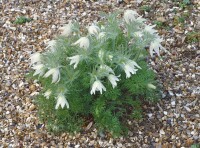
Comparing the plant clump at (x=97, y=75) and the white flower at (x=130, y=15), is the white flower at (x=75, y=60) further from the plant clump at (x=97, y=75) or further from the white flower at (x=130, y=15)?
the white flower at (x=130, y=15)

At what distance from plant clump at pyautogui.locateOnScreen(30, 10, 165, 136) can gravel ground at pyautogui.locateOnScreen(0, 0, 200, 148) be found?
163mm

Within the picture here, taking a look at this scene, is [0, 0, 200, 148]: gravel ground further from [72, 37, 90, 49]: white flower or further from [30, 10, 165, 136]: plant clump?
[72, 37, 90, 49]: white flower

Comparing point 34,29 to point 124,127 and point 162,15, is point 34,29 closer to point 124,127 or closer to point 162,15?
point 162,15

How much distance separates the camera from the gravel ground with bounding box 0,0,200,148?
3.92 meters

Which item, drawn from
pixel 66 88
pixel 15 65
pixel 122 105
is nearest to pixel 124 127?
pixel 122 105

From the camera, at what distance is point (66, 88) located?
11.4ft

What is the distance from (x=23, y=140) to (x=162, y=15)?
2.24 m

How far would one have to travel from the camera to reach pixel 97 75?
341 centimetres

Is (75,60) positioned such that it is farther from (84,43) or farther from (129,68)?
(129,68)

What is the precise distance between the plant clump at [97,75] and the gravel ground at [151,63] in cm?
16

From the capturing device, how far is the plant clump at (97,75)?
346 cm

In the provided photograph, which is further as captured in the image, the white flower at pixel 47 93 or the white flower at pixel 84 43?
the white flower at pixel 47 93

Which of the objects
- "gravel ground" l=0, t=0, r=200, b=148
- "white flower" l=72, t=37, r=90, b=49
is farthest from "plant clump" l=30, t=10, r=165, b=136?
"gravel ground" l=0, t=0, r=200, b=148

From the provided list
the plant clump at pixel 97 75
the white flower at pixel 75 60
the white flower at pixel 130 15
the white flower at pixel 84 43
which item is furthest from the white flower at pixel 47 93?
the white flower at pixel 130 15
